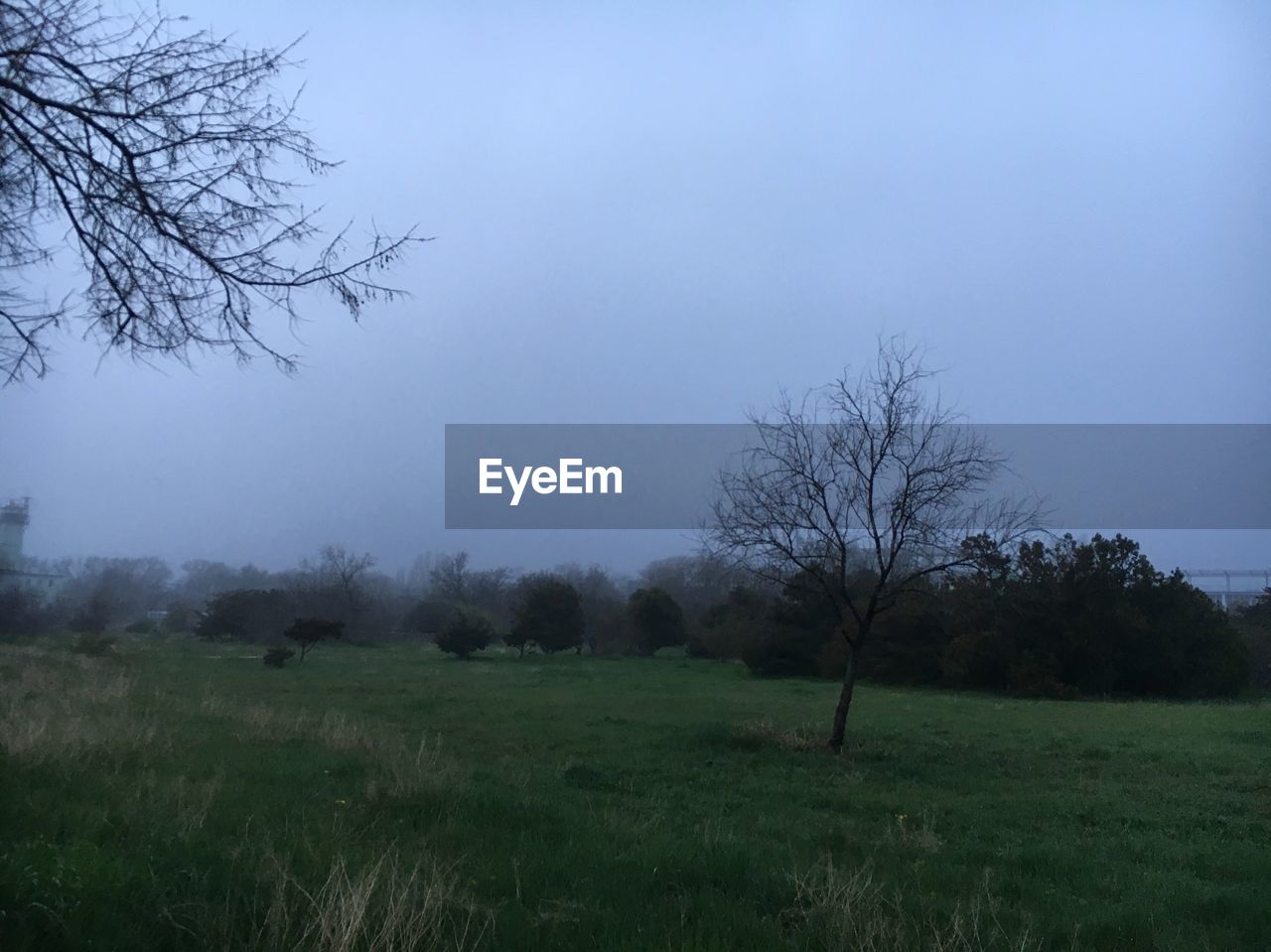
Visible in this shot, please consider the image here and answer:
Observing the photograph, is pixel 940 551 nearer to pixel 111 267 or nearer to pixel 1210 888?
pixel 1210 888

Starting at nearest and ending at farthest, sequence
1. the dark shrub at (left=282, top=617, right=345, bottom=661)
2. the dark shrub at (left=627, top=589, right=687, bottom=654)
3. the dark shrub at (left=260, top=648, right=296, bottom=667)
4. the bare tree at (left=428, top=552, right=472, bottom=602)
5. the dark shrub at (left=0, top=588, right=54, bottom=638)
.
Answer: the dark shrub at (left=260, top=648, right=296, bottom=667) → the dark shrub at (left=0, top=588, right=54, bottom=638) → the dark shrub at (left=282, top=617, right=345, bottom=661) → the dark shrub at (left=627, top=589, right=687, bottom=654) → the bare tree at (left=428, top=552, right=472, bottom=602)

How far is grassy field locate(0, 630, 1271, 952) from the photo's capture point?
13.6 ft

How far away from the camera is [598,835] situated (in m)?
6.53

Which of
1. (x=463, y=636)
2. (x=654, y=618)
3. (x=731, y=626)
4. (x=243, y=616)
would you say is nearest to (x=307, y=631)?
(x=463, y=636)

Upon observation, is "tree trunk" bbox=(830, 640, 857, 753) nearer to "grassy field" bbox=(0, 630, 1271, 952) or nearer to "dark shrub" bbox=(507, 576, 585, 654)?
"grassy field" bbox=(0, 630, 1271, 952)

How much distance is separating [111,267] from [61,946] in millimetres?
3056

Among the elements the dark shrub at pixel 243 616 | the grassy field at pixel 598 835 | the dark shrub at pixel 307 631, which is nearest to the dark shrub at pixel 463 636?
the dark shrub at pixel 307 631

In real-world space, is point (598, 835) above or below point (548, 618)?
above

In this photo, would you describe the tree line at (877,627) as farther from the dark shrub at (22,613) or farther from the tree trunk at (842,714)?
the tree trunk at (842,714)

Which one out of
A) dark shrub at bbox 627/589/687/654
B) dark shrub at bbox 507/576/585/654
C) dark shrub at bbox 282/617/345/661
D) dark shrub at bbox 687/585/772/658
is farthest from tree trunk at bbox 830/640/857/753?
dark shrub at bbox 627/589/687/654

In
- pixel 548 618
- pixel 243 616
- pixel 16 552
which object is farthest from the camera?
pixel 243 616

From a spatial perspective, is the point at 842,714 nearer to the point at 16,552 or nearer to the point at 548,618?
the point at 16,552

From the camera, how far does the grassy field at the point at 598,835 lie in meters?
4.16

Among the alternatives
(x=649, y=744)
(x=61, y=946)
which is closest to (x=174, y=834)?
(x=61, y=946)
